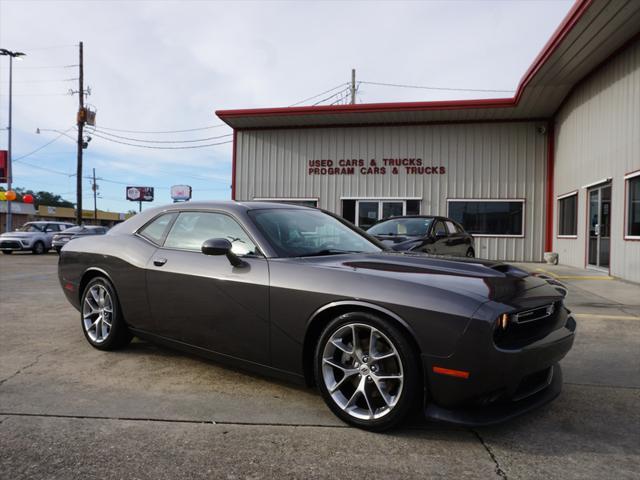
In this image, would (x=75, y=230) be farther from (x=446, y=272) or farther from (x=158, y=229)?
(x=446, y=272)

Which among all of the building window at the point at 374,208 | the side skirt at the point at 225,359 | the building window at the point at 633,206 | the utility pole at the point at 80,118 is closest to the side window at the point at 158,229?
the side skirt at the point at 225,359

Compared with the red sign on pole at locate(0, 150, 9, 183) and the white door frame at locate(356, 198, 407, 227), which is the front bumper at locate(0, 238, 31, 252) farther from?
the white door frame at locate(356, 198, 407, 227)

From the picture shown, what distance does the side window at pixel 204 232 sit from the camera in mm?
3264

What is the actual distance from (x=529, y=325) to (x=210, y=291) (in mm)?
2041

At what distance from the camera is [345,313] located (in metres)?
2.65

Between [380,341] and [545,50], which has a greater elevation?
[545,50]

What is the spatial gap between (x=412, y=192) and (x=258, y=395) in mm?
14524

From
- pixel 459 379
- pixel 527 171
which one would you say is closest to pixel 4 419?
pixel 459 379

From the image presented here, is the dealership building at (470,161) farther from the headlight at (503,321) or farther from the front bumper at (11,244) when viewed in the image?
the headlight at (503,321)

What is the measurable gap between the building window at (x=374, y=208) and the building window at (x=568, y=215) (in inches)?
184

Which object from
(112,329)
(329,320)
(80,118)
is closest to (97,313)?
(112,329)

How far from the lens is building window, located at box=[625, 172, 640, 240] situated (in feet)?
30.9

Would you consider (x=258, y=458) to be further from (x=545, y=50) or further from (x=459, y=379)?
(x=545, y=50)

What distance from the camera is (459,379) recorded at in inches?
89.4
